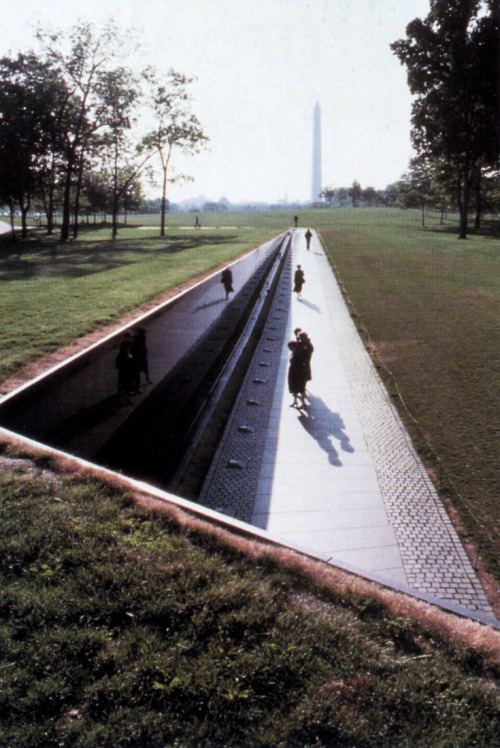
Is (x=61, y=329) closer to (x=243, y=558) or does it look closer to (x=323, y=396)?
→ (x=323, y=396)

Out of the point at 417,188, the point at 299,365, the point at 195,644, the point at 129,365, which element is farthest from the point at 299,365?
the point at 417,188

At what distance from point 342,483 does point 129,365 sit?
195 inches

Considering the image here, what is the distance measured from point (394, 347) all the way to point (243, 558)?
1184 centimetres

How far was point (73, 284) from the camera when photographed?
23.2 meters

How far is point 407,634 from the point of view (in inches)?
178

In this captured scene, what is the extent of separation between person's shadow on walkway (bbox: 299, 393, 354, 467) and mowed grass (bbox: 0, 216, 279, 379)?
646 centimetres

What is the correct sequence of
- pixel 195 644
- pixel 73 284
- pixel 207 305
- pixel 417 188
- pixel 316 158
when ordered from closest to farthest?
pixel 195 644 < pixel 207 305 < pixel 73 284 < pixel 417 188 < pixel 316 158

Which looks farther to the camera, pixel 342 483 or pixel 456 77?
pixel 456 77

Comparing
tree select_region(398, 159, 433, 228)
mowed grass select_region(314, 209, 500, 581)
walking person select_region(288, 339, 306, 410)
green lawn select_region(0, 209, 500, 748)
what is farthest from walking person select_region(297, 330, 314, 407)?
tree select_region(398, 159, 433, 228)

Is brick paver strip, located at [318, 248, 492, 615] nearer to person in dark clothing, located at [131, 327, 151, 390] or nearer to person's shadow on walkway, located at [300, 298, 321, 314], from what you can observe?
person in dark clothing, located at [131, 327, 151, 390]

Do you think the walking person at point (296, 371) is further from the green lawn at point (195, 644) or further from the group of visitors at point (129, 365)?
the green lawn at point (195, 644)

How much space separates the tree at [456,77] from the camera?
127 ft

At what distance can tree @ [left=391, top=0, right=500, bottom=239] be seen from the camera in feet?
127

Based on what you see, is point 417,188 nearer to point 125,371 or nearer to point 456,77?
point 456,77
